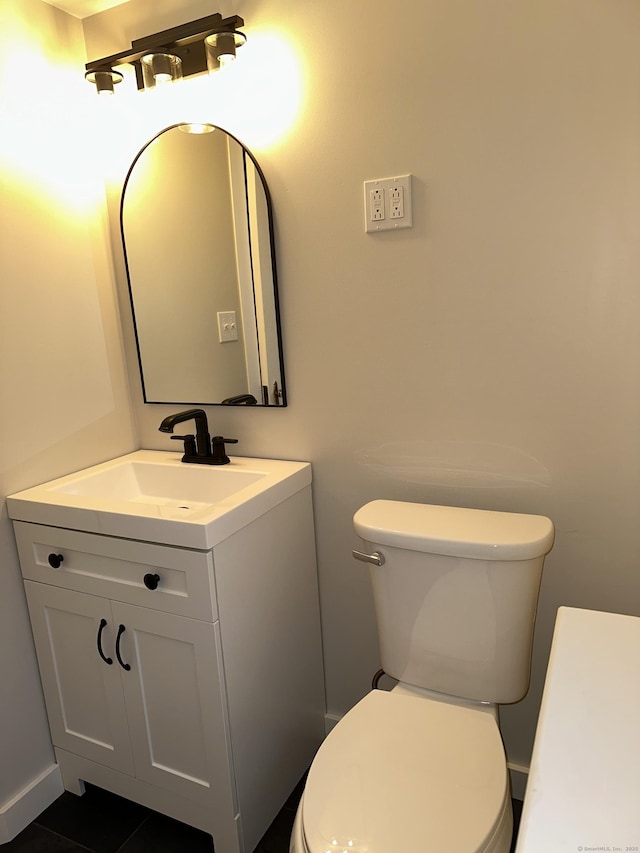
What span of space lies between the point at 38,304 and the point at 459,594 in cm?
138

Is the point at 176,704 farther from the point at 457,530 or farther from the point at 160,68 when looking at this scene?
the point at 160,68

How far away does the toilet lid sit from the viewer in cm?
99

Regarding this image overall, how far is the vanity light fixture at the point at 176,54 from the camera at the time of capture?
4.91ft

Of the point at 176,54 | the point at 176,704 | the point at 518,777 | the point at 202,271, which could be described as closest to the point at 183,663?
the point at 176,704

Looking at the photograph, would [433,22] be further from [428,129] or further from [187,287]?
[187,287]

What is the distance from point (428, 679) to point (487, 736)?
216 millimetres

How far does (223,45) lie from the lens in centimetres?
150

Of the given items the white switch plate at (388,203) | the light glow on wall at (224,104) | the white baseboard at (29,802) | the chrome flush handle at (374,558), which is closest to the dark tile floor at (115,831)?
the white baseboard at (29,802)

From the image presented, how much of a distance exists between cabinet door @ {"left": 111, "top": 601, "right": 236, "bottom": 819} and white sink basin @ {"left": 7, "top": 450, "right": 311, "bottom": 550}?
0.22 metres

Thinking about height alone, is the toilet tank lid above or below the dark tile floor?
above

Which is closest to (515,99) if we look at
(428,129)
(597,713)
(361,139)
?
(428,129)

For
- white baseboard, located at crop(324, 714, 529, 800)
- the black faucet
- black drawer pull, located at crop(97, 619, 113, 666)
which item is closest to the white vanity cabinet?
black drawer pull, located at crop(97, 619, 113, 666)

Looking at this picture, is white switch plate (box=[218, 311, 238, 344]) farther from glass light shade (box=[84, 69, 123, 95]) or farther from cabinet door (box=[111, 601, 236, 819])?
cabinet door (box=[111, 601, 236, 819])

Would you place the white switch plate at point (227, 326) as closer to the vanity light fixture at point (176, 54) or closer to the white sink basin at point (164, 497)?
the white sink basin at point (164, 497)
